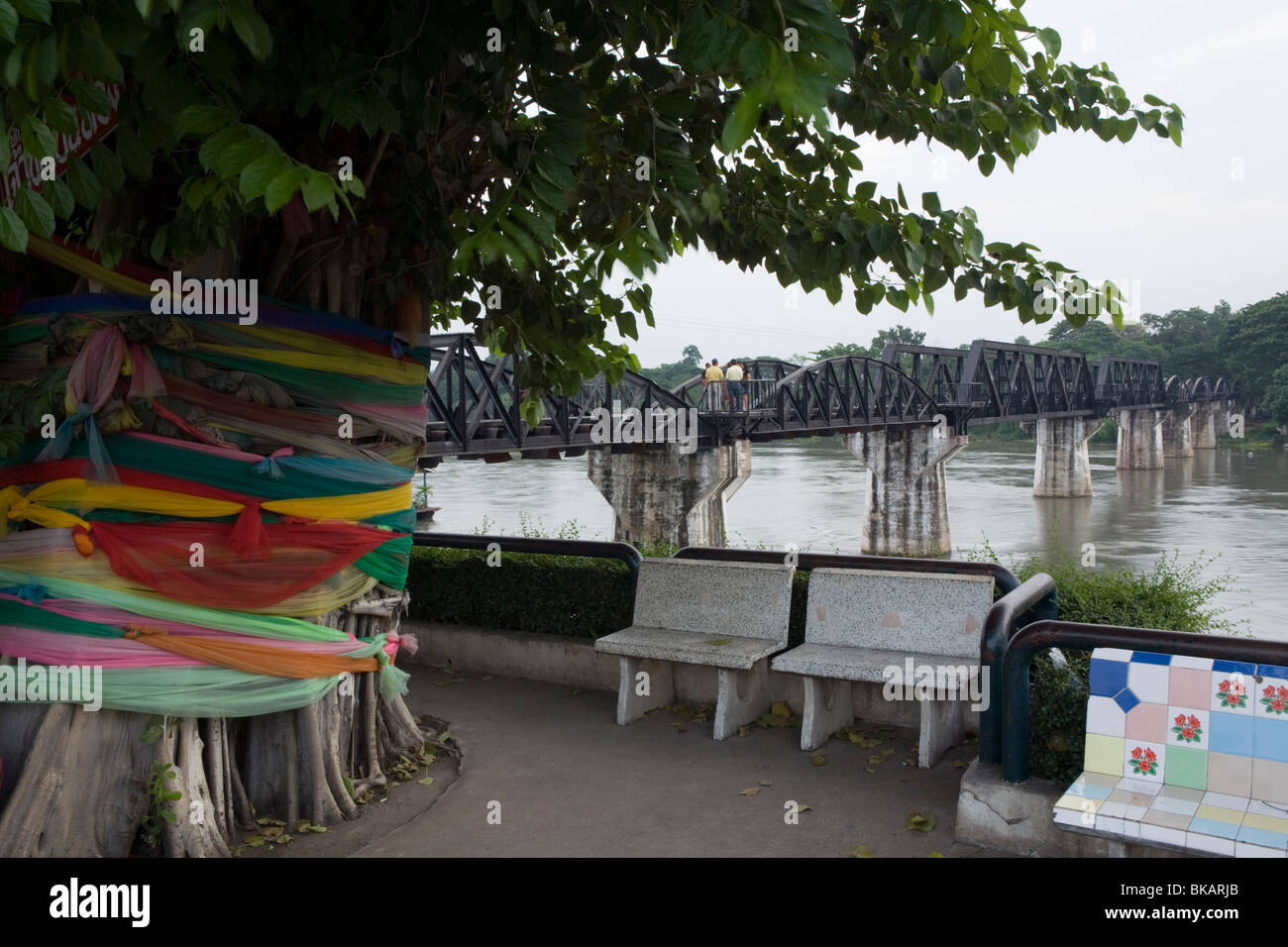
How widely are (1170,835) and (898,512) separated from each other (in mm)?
41002

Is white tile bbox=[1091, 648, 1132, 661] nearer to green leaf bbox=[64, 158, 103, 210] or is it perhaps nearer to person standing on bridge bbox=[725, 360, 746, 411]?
green leaf bbox=[64, 158, 103, 210]

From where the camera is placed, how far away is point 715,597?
241 inches

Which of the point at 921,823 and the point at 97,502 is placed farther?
the point at 921,823

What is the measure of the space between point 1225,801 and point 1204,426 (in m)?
104

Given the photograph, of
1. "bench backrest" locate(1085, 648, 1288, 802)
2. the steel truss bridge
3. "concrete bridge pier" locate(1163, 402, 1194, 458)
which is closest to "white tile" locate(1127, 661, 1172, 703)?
"bench backrest" locate(1085, 648, 1288, 802)

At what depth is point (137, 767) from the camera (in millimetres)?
4316

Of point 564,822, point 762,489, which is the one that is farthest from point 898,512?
point 564,822

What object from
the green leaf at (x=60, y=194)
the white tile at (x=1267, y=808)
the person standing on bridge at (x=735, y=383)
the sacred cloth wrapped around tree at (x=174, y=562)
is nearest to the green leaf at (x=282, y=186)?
the green leaf at (x=60, y=194)

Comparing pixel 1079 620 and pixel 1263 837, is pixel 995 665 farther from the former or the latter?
pixel 1079 620

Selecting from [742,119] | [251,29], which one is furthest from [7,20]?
[742,119]

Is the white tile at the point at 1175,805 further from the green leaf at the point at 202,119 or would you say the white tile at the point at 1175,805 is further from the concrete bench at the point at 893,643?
the green leaf at the point at 202,119

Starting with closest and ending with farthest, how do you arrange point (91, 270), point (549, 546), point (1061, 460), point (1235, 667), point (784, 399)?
point (1235, 667) → point (91, 270) → point (549, 546) → point (784, 399) → point (1061, 460)
